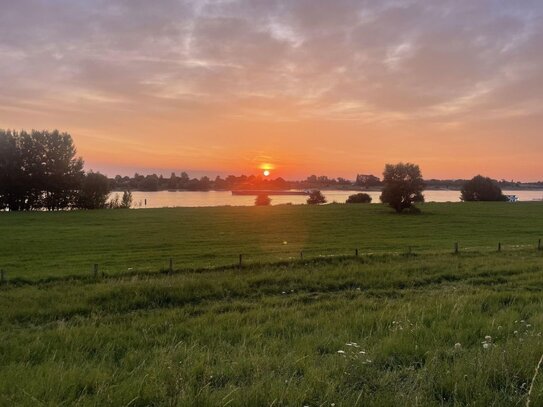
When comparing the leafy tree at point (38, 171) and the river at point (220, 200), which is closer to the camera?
the leafy tree at point (38, 171)

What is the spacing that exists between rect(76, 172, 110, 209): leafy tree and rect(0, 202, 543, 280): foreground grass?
22.8m

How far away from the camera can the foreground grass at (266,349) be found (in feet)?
13.7

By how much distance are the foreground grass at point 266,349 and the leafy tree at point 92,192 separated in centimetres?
7678

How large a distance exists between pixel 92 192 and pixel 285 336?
280 ft

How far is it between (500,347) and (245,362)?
2830mm

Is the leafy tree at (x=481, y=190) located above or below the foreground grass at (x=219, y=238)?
above

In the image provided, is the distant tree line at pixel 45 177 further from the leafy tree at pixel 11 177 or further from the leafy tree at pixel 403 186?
the leafy tree at pixel 403 186

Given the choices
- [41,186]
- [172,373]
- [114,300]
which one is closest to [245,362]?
[172,373]

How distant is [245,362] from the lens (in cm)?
529

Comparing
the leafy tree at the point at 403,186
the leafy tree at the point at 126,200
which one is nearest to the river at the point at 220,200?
the leafy tree at the point at 126,200

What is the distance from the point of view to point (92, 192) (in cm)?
8600

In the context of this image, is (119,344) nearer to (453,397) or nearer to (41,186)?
(453,397)

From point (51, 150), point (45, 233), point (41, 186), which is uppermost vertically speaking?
point (51, 150)

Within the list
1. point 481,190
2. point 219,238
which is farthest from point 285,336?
point 481,190
